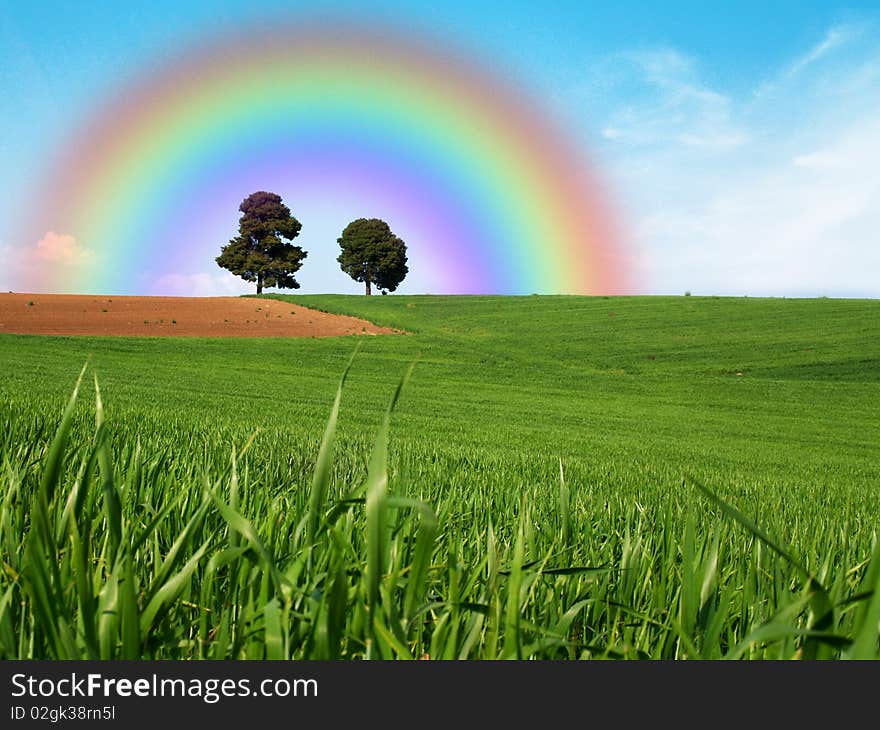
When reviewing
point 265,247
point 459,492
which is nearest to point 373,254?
point 265,247

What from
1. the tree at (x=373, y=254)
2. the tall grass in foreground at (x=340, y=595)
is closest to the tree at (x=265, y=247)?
the tree at (x=373, y=254)

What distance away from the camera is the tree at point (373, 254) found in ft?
267

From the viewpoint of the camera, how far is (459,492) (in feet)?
12.9

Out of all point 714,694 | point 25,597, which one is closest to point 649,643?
point 714,694

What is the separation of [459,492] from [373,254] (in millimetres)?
78686

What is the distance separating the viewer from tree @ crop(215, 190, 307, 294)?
246 feet

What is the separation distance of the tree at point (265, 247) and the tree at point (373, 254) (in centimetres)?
675

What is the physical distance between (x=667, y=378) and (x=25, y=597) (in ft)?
103

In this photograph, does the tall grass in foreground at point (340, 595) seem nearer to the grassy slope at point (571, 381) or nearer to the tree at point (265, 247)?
the grassy slope at point (571, 381)

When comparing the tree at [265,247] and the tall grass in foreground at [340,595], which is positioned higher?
the tree at [265,247]

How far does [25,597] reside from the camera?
1.12 meters

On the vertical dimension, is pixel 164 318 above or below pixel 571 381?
above

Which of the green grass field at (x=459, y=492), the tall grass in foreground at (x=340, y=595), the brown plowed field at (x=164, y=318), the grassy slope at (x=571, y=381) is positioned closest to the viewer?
the tall grass in foreground at (x=340, y=595)

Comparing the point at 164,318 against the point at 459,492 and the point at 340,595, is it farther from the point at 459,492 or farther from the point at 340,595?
the point at 340,595
